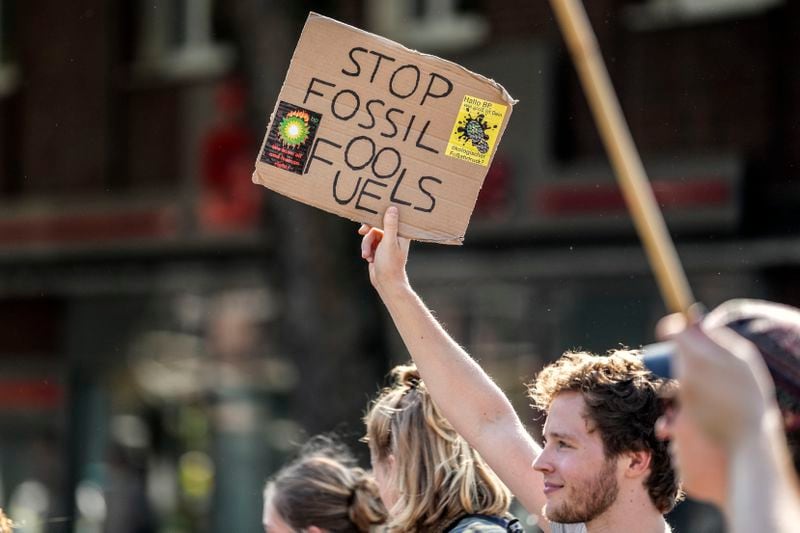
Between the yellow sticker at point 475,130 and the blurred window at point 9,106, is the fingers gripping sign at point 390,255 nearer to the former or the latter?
the yellow sticker at point 475,130

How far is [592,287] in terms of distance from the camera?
9891mm

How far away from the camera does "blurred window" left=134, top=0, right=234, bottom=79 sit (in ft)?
42.1

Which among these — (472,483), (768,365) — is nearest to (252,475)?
(472,483)

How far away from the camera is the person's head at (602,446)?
112 inches

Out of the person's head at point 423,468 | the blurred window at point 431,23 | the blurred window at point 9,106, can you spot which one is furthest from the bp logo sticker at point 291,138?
the blurred window at point 9,106

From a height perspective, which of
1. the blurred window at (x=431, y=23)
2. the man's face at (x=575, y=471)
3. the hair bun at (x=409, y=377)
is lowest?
the man's face at (x=575, y=471)

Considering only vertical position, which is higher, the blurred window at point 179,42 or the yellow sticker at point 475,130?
the blurred window at point 179,42

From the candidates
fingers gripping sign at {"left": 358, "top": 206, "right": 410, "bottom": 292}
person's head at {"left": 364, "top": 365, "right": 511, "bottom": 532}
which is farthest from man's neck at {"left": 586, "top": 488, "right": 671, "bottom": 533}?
fingers gripping sign at {"left": 358, "top": 206, "right": 410, "bottom": 292}

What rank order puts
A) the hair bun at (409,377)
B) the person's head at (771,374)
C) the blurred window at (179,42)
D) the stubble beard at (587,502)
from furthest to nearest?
the blurred window at (179,42) < the hair bun at (409,377) < the stubble beard at (587,502) < the person's head at (771,374)

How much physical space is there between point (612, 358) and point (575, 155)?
7.28 metres

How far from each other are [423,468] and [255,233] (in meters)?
A: 9.03

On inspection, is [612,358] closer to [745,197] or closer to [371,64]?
[371,64]

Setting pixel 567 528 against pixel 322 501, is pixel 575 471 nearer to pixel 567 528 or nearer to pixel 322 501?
pixel 567 528

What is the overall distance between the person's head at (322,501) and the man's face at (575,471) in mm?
884
